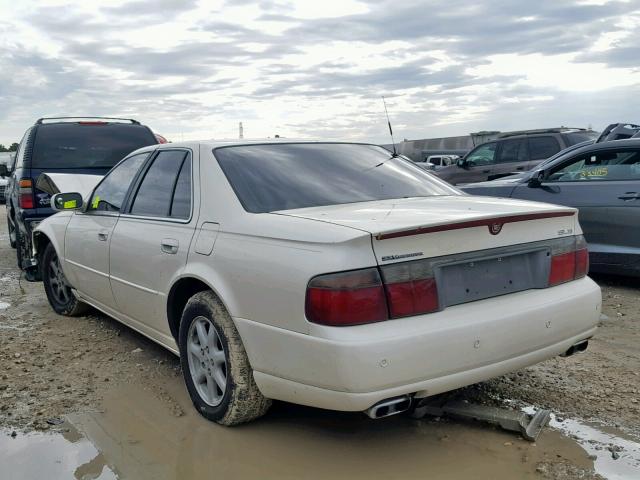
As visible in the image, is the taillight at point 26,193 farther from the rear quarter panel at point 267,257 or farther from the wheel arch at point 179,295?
the rear quarter panel at point 267,257

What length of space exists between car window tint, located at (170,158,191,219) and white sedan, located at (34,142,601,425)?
0.01 m

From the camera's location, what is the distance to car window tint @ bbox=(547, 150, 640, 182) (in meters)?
6.48

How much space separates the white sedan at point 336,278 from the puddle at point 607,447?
1.41ft

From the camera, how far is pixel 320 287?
2.76 meters

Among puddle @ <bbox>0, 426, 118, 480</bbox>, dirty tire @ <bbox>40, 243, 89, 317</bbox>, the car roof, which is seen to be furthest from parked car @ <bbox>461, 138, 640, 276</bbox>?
puddle @ <bbox>0, 426, 118, 480</bbox>

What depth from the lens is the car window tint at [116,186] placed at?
472 cm

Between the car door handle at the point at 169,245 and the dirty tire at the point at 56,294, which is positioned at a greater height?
the car door handle at the point at 169,245

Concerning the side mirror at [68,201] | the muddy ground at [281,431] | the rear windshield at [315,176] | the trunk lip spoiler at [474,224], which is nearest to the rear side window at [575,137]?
the muddy ground at [281,431]

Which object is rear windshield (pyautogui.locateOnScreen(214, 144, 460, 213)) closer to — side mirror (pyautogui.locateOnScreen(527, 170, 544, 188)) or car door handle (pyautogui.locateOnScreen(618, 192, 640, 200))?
car door handle (pyautogui.locateOnScreen(618, 192, 640, 200))

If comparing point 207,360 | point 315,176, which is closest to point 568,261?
→ point 315,176

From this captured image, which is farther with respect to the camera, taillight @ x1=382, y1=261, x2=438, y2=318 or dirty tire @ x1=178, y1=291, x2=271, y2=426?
dirty tire @ x1=178, y1=291, x2=271, y2=426

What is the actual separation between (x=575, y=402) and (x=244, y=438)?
189cm

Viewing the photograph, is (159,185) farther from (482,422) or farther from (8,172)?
(8,172)

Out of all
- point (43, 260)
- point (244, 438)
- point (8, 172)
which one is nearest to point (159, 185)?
point (244, 438)
